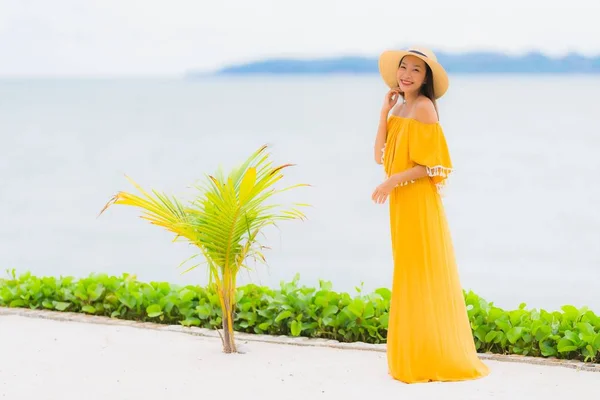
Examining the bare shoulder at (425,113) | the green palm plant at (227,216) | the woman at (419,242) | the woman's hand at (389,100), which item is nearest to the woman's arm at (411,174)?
the woman at (419,242)

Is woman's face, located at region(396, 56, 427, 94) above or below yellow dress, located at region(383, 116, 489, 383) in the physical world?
above

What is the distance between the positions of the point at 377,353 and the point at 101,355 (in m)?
1.45

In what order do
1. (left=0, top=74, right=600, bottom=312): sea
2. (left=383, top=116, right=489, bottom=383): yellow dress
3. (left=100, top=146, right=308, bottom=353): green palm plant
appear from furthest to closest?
1. (left=0, top=74, right=600, bottom=312): sea
2. (left=100, top=146, right=308, bottom=353): green palm plant
3. (left=383, top=116, right=489, bottom=383): yellow dress

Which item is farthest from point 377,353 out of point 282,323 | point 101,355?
point 101,355

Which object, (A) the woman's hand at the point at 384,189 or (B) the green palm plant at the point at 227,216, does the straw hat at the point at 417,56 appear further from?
(B) the green palm plant at the point at 227,216

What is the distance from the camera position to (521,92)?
3831 centimetres

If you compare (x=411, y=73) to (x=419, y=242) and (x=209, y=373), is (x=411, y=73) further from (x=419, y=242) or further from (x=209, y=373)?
(x=209, y=373)

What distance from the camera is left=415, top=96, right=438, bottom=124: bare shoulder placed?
4.95 metres

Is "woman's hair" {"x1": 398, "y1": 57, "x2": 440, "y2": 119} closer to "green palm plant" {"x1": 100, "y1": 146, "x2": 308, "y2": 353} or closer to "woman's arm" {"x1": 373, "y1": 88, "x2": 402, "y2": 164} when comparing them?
"woman's arm" {"x1": 373, "y1": 88, "x2": 402, "y2": 164}

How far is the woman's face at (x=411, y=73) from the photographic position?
195 inches

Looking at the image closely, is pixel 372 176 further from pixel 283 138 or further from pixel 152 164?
pixel 283 138

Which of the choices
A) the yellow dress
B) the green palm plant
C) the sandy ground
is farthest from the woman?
the green palm plant

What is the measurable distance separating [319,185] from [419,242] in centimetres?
1187

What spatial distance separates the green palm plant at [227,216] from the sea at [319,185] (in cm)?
10
